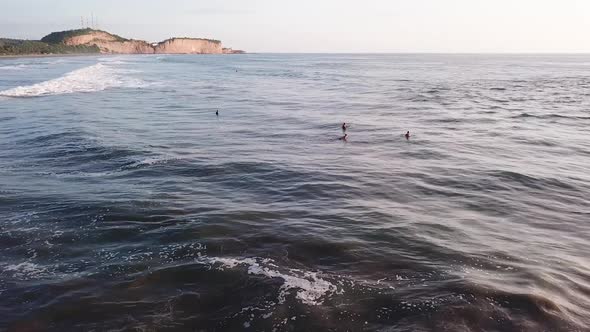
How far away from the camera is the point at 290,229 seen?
36.7ft

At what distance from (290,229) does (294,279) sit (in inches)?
104

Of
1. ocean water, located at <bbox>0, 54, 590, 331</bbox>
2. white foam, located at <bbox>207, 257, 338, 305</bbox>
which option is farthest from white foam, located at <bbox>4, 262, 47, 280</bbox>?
white foam, located at <bbox>207, 257, 338, 305</bbox>

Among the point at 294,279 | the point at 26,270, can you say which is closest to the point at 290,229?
the point at 294,279

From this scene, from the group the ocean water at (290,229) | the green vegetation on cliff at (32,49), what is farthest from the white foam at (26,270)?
the green vegetation on cliff at (32,49)

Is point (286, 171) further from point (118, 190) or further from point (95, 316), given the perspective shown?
point (95, 316)

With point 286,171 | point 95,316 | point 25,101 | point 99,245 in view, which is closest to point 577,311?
point 95,316

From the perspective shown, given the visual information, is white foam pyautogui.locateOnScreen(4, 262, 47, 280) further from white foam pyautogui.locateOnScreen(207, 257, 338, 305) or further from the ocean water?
white foam pyautogui.locateOnScreen(207, 257, 338, 305)

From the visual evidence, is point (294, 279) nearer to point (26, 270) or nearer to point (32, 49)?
point (26, 270)

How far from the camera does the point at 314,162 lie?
18.1 m

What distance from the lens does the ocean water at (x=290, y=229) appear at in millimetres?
7680

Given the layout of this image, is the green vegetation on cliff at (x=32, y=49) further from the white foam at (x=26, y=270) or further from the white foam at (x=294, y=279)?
the white foam at (x=294, y=279)

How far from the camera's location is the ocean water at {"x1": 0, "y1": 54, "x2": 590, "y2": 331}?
768cm

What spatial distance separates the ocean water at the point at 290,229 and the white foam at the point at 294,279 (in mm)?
36

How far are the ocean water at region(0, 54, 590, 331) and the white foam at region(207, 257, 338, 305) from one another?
36 millimetres
